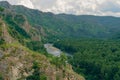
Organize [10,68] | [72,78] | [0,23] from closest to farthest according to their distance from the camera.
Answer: [10,68] → [72,78] → [0,23]

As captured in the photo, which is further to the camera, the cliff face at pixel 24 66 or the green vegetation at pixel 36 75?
the green vegetation at pixel 36 75

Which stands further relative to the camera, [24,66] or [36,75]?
[24,66]

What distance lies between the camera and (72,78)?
16075 centimetres

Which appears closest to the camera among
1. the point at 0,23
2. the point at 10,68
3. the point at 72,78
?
the point at 10,68

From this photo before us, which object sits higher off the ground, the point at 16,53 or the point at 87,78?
the point at 16,53

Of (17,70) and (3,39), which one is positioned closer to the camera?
(17,70)

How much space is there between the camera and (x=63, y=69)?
162 meters

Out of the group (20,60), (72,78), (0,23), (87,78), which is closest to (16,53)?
(20,60)

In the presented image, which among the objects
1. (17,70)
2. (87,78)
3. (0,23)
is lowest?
(87,78)

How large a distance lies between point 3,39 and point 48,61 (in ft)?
82.8

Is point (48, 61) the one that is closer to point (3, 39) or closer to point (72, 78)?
point (72, 78)

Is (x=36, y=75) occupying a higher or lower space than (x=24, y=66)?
lower

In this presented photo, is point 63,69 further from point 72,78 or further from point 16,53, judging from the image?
point 16,53

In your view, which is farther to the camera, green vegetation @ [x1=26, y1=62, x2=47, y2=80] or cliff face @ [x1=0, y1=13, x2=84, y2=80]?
green vegetation @ [x1=26, y1=62, x2=47, y2=80]
